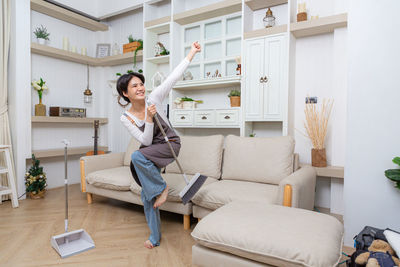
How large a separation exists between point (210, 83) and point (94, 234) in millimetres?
2091

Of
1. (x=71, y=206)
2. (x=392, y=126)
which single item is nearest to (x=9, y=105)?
Answer: (x=71, y=206)

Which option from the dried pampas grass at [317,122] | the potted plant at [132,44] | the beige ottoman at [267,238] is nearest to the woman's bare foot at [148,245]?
the beige ottoman at [267,238]


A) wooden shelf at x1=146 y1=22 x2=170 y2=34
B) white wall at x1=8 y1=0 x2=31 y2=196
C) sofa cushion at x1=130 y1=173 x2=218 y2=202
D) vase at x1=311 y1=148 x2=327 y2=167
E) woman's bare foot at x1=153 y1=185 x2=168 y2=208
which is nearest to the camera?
woman's bare foot at x1=153 y1=185 x2=168 y2=208

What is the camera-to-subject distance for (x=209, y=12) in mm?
3373

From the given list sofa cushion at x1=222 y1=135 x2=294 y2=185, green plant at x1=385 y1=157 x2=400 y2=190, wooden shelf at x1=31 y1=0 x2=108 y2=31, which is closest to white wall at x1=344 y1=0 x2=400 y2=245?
green plant at x1=385 y1=157 x2=400 y2=190

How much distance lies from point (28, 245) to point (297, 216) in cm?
208

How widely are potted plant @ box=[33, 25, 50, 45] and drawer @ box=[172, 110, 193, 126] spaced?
219 centimetres

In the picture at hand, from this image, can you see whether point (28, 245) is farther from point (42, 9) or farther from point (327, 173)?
point (42, 9)

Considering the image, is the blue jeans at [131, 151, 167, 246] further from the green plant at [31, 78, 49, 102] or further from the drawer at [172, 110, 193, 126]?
the green plant at [31, 78, 49, 102]

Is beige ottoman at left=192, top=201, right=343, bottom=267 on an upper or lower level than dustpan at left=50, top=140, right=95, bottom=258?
upper

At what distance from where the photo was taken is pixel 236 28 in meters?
3.45

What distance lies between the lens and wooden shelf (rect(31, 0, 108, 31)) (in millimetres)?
3684

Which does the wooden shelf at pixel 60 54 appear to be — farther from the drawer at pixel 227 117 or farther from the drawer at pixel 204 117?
the drawer at pixel 227 117

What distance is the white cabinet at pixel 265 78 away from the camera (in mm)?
2906
